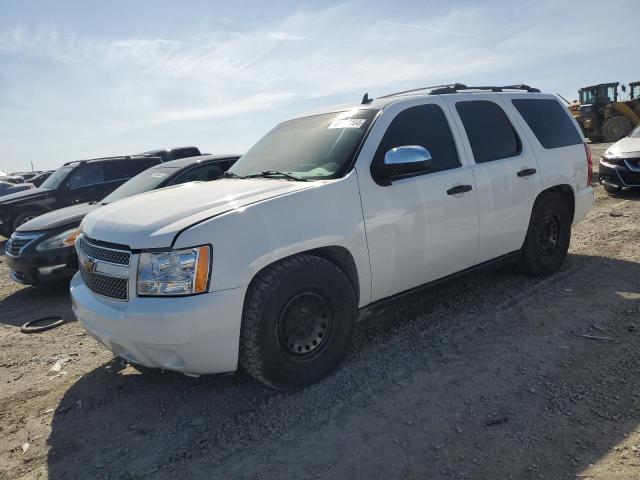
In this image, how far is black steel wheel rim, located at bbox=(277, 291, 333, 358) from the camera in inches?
123

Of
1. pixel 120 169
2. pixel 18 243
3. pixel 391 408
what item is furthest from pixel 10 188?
pixel 391 408

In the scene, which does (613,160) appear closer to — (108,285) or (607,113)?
(108,285)

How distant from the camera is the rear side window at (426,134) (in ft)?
12.4

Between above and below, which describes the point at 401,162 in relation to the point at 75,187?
below

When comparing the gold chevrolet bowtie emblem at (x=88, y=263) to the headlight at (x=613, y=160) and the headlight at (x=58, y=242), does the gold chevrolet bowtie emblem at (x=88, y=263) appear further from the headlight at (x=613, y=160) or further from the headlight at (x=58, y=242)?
the headlight at (x=613, y=160)

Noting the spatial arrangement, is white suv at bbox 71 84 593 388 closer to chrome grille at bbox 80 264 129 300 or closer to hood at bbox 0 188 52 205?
chrome grille at bbox 80 264 129 300

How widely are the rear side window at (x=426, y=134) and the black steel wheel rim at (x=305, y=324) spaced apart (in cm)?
125

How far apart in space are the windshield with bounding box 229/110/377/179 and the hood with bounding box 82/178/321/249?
0.25m

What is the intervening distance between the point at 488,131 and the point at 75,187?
345 inches

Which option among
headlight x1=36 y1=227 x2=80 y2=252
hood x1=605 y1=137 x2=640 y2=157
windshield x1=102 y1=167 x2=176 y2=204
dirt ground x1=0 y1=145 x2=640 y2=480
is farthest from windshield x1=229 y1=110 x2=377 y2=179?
hood x1=605 y1=137 x2=640 y2=157

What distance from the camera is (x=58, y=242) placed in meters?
6.11

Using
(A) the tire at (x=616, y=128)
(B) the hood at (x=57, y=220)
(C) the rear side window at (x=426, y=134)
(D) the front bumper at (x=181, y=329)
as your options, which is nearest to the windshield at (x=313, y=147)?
(C) the rear side window at (x=426, y=134)

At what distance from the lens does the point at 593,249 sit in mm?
6137

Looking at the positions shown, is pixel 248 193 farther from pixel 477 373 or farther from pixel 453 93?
pixel 453 93
